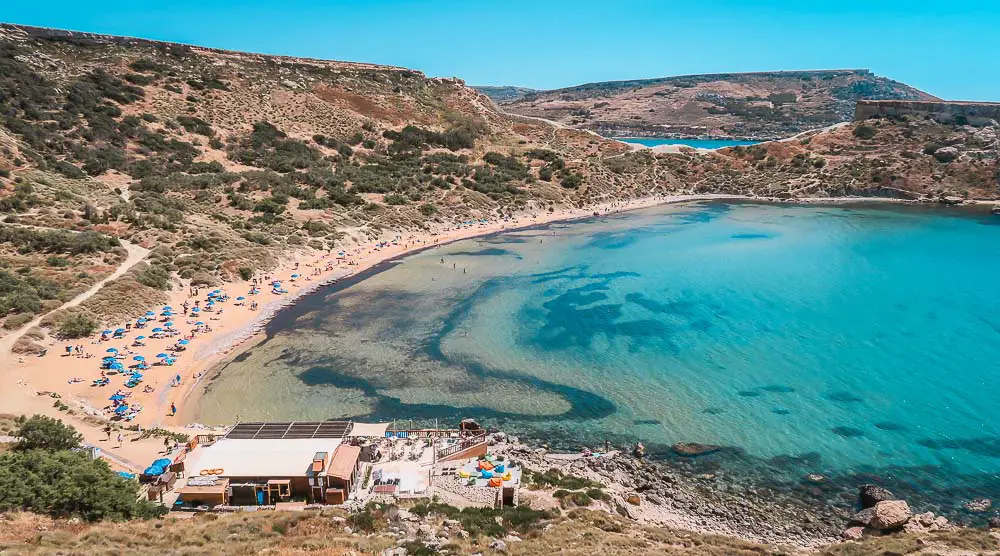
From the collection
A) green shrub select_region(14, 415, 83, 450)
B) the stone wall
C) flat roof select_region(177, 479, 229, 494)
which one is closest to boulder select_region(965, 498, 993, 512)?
flat roof select_region(177, 479, 229, 494)

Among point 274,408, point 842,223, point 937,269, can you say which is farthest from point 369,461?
point 842,223

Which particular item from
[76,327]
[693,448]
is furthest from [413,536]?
[76,327]

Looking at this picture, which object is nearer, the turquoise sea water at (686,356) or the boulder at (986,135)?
the turquoise sea water at (686,356)

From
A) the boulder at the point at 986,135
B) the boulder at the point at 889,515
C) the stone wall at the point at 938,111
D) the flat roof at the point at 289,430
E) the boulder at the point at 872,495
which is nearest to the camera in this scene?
the boulder at the point at 889,515

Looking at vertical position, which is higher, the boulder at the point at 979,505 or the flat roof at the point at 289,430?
the flat roof at the point at 289,430

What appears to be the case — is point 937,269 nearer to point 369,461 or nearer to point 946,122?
point 369,461

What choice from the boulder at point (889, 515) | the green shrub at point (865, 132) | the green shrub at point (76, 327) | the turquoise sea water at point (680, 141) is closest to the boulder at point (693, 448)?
the boulder at point (889, 515)

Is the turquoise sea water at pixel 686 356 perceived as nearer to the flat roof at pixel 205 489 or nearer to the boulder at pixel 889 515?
the boulder at pixel 889 515
